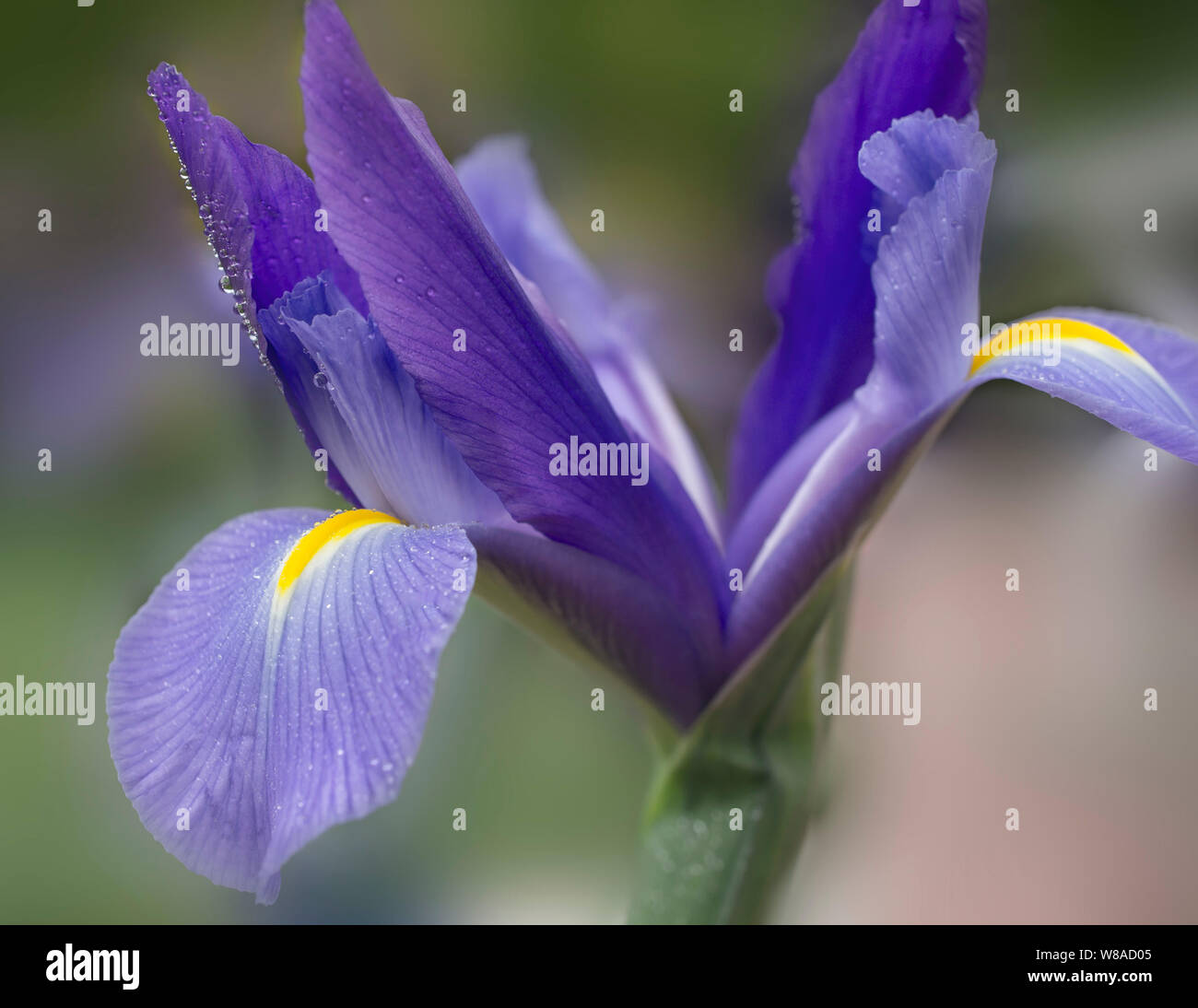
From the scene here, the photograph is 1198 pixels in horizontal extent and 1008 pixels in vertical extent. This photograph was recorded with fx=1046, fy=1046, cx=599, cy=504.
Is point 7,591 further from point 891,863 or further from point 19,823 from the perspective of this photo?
point 891,863

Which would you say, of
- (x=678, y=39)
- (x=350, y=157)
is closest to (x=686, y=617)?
(x=350, y=157)

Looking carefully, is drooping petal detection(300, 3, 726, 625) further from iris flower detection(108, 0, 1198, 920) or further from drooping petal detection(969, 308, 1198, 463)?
drooping petal detection(969, 308, 1198, 463)

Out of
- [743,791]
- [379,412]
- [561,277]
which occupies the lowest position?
[743,791]

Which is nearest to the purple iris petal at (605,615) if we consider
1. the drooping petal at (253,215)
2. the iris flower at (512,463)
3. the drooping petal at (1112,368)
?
the iris flower at (512,463)

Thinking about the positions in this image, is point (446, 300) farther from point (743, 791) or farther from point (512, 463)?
point (743, 791)

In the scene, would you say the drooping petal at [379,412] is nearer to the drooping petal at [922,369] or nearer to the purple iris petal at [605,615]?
the purple iris petal at [605,615]

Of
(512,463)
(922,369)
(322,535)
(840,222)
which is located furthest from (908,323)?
(322,535)

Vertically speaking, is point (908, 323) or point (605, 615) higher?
point (908, 323)
